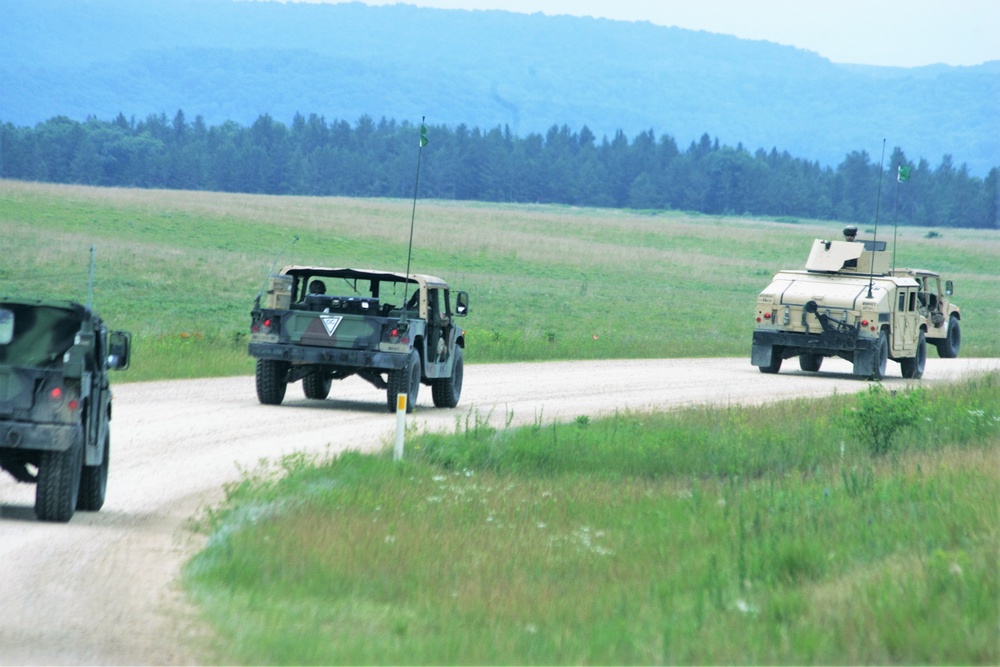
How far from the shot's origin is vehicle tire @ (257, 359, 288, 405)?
18188mm

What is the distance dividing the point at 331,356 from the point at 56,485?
8234 mm

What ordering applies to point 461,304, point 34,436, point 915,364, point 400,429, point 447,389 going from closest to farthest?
point 34,436
point 400,429
point 461,304
point 447,389
point 915,364

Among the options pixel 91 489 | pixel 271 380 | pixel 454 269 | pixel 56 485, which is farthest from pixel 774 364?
pixel 454 269

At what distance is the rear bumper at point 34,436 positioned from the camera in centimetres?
947

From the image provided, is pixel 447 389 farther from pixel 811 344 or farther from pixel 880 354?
pixel 880 354

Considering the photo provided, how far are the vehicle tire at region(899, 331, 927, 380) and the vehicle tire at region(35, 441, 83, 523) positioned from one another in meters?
21.1

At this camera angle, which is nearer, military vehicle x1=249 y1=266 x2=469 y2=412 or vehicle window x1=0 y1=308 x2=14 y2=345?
vehicle window x1=0 y1=308 x2=14 y2=345

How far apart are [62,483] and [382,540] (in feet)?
7.75

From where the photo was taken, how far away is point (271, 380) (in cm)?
1828

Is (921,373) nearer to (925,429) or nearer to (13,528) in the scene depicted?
(925,429)

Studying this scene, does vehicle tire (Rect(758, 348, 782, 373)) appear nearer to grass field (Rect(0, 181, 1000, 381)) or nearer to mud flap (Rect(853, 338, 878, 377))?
mud flap (Rect(853, 338, 878, 377))

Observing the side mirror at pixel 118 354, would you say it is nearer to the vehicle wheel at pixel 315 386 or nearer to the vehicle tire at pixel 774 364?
the vehicle wheel at pixel 315 386

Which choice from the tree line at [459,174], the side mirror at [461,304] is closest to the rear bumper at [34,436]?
the side mirror at [461,304]

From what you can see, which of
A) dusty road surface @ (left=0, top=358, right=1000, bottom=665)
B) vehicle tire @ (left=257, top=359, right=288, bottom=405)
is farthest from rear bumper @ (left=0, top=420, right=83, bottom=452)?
vehicle tire @ (left=257, top=359, right=288, bottom=405)
